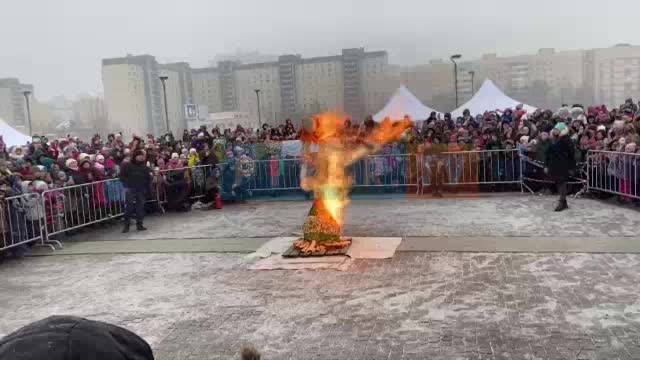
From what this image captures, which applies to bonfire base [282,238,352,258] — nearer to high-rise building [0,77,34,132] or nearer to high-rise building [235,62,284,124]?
high-rise building [235,62,284,124]

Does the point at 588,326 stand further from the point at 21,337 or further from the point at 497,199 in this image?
the point at 497,199

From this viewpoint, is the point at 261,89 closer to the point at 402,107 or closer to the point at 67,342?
the point at 402,107

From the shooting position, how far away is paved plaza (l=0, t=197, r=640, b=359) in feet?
14.0

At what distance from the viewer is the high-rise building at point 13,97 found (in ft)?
13.8

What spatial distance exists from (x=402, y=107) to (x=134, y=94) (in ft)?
14.9

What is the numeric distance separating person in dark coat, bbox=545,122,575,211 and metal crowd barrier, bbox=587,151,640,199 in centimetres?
70

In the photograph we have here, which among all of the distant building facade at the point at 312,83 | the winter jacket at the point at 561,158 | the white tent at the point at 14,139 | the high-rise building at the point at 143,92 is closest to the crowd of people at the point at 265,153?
the white tent at the point at 14,139

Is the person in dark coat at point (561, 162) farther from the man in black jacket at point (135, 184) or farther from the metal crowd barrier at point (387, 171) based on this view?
the man in black jacket at point (135, 184)

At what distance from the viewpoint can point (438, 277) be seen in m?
5.98

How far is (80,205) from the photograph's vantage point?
32.3ft

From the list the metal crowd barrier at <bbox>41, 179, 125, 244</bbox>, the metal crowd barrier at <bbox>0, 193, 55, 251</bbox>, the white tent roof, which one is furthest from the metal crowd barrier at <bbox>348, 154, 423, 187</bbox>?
the metal crowd barrier at <bbox>0, 193, 55, 251</bbox>

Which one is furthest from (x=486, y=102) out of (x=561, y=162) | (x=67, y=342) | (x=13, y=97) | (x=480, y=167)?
(x=67, y=342)

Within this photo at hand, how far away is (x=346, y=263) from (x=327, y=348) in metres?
2.49

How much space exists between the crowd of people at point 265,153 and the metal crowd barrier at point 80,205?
93 mm
